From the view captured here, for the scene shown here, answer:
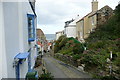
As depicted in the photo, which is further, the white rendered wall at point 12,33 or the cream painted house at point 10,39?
the white rendered wall at point 12,33

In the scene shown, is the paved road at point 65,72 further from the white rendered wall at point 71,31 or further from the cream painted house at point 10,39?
the white rendered wall at point 71,31

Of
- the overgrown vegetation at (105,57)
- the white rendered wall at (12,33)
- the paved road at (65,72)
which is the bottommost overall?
the paved road at (65,72)

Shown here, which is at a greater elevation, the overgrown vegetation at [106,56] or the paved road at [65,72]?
the overgrown vegetation at [106,56]

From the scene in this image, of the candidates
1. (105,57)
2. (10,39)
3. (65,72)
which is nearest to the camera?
(10,39)

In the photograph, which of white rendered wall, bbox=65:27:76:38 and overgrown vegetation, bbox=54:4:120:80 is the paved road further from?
white rendered wall, bbox=65:27:76:38

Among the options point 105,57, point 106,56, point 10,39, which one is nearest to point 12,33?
point 10,39

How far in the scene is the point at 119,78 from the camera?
9797 mm

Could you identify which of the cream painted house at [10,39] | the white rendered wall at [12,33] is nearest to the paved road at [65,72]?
the cream painted house at [10,39]

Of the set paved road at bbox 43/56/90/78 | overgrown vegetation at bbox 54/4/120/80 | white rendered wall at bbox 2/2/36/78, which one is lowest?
paved road at bbox 43/56/90/78

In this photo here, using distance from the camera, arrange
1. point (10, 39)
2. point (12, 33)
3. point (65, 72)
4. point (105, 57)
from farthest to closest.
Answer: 1. point (65, 72)
2. point (105, 57)
3. point (12, 33)
4. point (10, 39)

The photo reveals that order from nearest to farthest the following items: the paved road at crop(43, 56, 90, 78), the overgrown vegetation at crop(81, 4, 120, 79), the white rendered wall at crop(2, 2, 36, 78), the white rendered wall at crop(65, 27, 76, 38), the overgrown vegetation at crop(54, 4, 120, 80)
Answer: the white rendered wall at crop(2, 2, 36, 78) < the overgrown vegetation at crop(54, 4, 120, 80) < the overgrown vegetation at crop(81, 4, 120, 79) < the paved road at crop(43, 56, 90, 78) < the white rendered wall at crop(65, 27, 76, 38)

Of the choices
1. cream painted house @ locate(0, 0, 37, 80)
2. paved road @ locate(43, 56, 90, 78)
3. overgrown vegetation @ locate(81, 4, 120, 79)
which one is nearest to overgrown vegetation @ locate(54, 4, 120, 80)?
overgrown vegetation @ locate(81, 4, 120, 79)

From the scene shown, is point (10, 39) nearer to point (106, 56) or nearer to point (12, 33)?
point (12, 33)

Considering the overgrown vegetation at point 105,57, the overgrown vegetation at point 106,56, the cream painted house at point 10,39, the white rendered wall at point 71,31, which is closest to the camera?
the cream painted house at point 10,39
